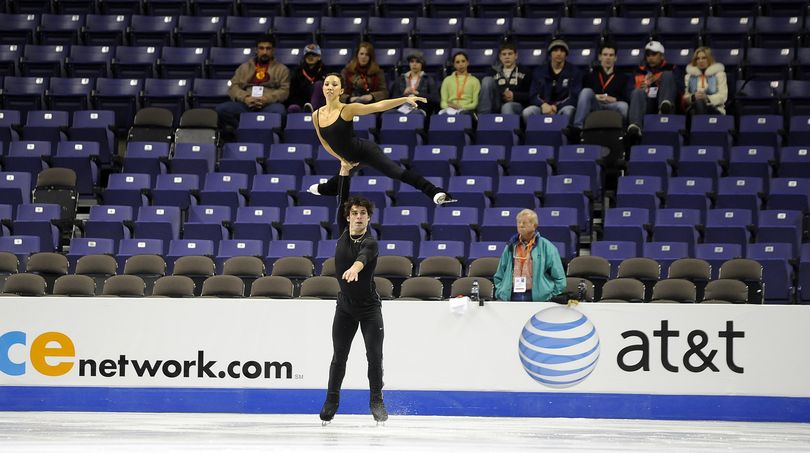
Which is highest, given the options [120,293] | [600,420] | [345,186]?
[345,186]

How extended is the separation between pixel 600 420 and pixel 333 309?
2554 millimetres

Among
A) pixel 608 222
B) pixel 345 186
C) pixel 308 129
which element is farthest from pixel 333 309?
pixel 308 129

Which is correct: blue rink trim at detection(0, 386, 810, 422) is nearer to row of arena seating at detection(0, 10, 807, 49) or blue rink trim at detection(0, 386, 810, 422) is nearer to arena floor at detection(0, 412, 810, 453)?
arena floor at detection(0, 412, 810, 453)

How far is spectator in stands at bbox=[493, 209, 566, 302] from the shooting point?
428 inches

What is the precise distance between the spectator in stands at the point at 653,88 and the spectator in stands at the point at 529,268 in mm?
5464

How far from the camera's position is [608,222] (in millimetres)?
14289

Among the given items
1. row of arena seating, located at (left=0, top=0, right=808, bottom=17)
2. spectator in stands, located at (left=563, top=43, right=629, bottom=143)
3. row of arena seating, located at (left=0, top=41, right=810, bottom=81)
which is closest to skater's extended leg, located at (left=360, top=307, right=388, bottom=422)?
spectator in stands, located at (left=563, top=43, right=629, bottom=143)

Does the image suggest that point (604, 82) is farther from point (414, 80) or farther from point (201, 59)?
point (201, 59)

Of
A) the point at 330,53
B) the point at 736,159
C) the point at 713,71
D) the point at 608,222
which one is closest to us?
the point at 608,222

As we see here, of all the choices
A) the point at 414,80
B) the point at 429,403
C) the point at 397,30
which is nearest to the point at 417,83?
Result: the point at 414,80

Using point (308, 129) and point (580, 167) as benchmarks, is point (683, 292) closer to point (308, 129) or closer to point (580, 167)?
point (580, 167)

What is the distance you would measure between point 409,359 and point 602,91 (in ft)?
22.7

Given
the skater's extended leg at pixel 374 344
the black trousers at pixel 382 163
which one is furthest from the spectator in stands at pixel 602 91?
the skater's extended leg at pixel 374 344

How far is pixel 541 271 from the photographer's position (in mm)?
10906
